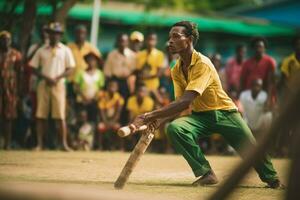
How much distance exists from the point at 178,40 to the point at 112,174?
6.52 ft

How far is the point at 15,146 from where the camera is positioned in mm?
14156

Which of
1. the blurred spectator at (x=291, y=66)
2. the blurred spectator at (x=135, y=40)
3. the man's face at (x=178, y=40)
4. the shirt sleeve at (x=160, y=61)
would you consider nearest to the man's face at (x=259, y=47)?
the blurred spectator at (x=291, y=66)

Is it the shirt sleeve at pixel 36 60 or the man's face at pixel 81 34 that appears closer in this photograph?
the shirt sleeve at pixel 36 60

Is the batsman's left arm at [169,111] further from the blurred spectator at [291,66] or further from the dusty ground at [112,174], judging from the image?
the blurred spectator at [291,66]

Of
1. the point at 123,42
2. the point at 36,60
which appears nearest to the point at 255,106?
the point at 123,42

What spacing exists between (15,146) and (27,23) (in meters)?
2.83

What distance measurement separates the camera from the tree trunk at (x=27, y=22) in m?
15.3

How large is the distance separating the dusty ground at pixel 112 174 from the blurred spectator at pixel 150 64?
112 inches

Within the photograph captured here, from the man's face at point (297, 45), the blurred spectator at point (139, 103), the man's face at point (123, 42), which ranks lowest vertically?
the blurred spectator at point (139, 103)

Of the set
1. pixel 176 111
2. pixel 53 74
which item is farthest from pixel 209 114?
pixel 53 74

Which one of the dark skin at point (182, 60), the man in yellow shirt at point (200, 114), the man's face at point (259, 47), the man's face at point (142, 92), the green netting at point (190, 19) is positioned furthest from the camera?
the green netting at point (190, 19)

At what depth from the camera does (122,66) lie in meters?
14.6

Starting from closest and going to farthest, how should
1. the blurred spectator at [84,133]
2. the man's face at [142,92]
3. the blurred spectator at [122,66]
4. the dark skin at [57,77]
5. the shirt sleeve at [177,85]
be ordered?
→ the shirt sleeve at [177,85] → the dark skin at [57,77] → the blurred spectator at [84,133] → the man's face at [142,92] → the blurred spectator at [122,66]

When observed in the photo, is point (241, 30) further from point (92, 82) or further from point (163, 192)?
point (163, 192)
